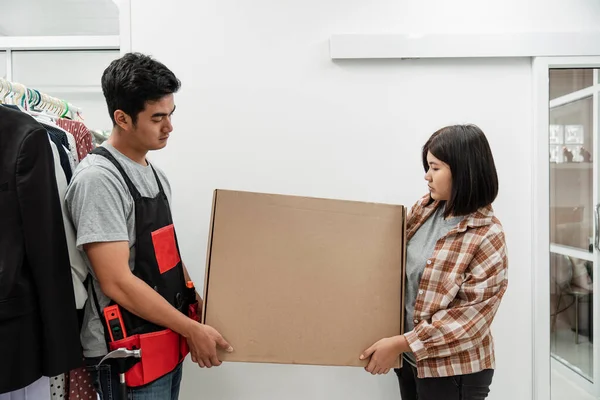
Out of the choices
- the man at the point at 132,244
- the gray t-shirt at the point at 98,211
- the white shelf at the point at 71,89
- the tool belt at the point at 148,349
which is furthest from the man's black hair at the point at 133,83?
the white shelf at the point at 71,89

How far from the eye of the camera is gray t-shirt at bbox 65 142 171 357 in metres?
0.97

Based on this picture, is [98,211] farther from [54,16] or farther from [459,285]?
[54,16]

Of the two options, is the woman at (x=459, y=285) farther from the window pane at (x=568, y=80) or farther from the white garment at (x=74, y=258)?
the window pane at (x=568, y=80)

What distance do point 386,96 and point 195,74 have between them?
0.79m

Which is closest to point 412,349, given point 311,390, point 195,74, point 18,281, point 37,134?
point 311,390

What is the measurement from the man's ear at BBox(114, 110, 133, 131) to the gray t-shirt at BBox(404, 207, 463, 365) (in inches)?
34.7

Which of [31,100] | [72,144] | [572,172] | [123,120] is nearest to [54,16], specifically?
[31,100]

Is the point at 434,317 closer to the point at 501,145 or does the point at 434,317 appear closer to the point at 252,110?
the point at 501,145

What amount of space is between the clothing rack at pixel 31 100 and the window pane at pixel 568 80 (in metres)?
1.92

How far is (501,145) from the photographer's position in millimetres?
1667

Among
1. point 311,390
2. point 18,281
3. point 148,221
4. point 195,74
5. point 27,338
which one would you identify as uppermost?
point 195,74

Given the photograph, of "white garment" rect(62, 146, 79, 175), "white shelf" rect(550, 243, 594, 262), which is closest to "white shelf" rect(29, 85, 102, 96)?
"white garment" rect(62, 146, 79, 175)

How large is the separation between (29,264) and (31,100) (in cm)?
61

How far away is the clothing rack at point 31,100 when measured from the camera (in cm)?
117
